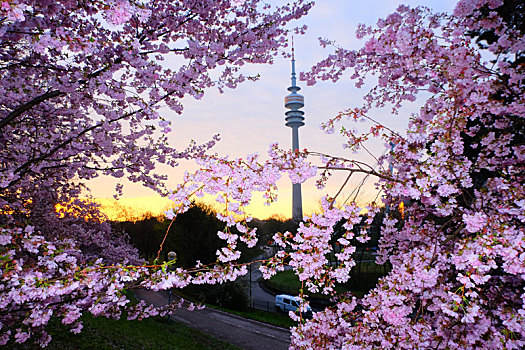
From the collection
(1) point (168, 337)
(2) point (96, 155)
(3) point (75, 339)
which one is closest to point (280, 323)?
(1) point (168, 337)

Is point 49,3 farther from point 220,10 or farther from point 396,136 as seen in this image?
point 396,136

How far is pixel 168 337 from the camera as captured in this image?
13.4m

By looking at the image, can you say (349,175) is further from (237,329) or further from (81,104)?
(237,329)

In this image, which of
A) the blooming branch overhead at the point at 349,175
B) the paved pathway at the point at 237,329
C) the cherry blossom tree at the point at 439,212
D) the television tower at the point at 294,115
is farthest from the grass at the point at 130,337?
the television tower at the point at 294,115

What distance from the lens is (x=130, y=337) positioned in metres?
11.7

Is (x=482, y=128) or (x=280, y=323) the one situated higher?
(x=482, y=128)

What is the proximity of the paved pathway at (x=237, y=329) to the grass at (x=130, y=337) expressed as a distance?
3.87ft

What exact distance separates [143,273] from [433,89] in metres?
4.98

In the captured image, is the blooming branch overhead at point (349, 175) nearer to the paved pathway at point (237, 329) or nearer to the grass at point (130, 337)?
the grass at point (130, 337)

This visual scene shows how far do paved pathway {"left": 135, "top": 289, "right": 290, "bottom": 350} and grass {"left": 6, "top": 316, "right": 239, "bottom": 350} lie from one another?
118 centimetres

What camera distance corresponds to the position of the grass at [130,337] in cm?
949

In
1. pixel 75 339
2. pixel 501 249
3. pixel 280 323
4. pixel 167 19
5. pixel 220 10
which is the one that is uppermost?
pixel 220 10

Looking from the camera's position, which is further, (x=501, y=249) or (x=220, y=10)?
(x=220, y=10)

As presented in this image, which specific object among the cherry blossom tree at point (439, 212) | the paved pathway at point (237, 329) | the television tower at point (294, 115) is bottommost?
the paved pathway at point (237, 329)
